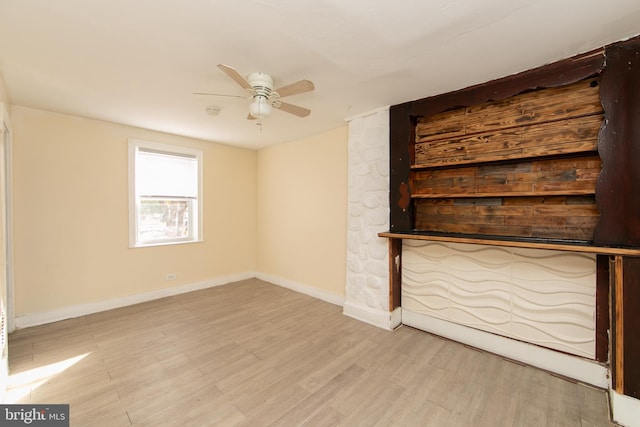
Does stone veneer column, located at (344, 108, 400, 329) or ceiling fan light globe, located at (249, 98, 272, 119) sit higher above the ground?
ceiling fan light globe, located at (249, 98, 272, 119)

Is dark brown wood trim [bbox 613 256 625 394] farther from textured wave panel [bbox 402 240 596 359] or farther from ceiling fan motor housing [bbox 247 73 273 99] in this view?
ceiling fan motor housing [bbox 247 73 273 99]

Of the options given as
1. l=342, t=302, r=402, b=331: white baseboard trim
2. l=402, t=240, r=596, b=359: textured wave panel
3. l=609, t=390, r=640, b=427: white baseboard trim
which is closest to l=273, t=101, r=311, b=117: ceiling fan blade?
l=402, t=240, r=596, b=359: textured wave panel

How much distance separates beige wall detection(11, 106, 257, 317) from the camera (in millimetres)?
2840

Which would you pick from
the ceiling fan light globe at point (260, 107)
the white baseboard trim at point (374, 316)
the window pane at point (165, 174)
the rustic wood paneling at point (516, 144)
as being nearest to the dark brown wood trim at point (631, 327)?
the rustic wood paneling at point (516, 144)

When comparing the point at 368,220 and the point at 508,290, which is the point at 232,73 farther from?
the point at 508,290

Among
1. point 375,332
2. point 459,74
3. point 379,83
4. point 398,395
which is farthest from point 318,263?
point 459,74

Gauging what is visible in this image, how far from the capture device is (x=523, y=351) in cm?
221

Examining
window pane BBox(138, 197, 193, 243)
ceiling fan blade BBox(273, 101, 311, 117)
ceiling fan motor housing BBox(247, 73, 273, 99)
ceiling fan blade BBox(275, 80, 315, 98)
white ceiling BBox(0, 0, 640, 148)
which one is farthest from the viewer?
window pane BBox(138, 197, 193, 243)

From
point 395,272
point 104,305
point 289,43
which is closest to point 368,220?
point 395,272

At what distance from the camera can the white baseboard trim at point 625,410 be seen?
1.58m

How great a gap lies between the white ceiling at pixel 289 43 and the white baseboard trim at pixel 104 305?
234cm

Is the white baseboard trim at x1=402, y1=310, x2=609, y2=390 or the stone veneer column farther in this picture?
the stone veneer column

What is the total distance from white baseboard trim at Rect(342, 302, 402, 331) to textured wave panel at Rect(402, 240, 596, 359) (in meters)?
0.21

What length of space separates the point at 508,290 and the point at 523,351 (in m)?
0.51
